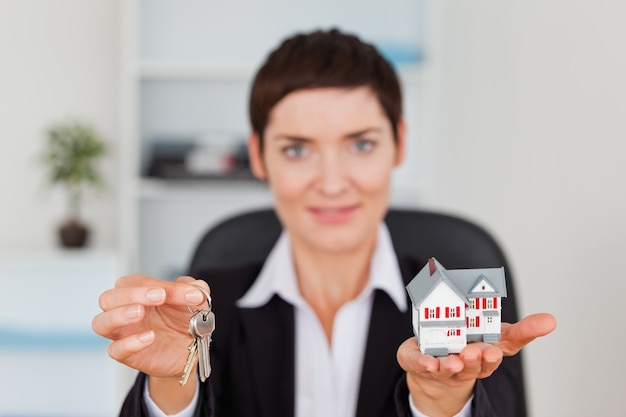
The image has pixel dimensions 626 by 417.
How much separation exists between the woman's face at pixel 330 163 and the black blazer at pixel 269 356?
5.0 inches

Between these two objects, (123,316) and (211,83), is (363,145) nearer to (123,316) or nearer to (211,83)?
(123,316)

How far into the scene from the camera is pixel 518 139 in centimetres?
153

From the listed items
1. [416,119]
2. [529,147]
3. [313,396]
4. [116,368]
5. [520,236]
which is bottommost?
[116,368]

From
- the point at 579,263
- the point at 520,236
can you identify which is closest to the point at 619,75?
the point at 579,263

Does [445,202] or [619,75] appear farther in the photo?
[445,202]

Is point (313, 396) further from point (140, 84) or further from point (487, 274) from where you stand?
point (140, 84)

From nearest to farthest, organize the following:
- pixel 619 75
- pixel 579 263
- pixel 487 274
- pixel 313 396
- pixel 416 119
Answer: pixel 487 274 < pixel 619 75 < pixel 579 263 < pixel 313 396 < pixel 416 119

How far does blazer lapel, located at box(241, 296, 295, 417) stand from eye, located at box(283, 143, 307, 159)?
0.80 ft

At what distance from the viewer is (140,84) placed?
2721 mm

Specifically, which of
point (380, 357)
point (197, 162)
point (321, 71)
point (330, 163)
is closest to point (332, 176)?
point (330, 163)

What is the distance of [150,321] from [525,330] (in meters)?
0.36

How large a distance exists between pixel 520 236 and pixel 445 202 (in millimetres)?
958

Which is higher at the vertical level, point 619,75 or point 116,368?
point 619,75

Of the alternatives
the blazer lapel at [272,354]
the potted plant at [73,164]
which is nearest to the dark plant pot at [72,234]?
the potted plant at [73,164]
